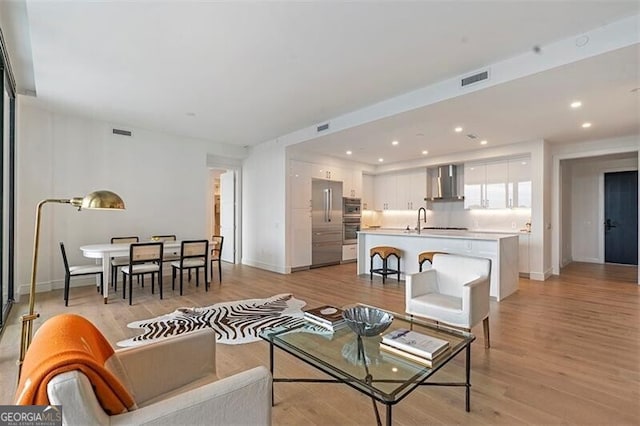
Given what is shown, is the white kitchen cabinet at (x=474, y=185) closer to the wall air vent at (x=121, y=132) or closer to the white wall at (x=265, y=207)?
the white wall at (x=265, y=207)

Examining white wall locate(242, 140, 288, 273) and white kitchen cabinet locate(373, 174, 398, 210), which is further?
white kitchen cabinet locate(373, 174, 398, 210)

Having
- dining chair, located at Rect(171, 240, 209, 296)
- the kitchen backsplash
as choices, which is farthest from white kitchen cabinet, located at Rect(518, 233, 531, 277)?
dining chair, located at Rect(171, 240, 209, 296)

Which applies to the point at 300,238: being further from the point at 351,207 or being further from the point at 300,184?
the point at 351,207

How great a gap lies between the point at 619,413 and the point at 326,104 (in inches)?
174

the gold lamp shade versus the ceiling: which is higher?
the ceiling

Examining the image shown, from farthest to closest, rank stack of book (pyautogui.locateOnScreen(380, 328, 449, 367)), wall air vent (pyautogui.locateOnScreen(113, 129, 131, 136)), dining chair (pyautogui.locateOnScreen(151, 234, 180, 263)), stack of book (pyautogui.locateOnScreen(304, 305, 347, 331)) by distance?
wall air vent (pyautogui.locateOnScreen(113, 129, 131, 136)) < dining chair (pyautogui.locateOnScreen(151, 234, 180, 263)) < stack of book (pyautogui.locateOnScreen(304, 305, 347, 331)) < stack of book (pyautogui.locateOnScreen(380, 328, 449, 367))

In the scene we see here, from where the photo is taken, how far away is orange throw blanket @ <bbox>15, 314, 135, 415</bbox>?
890 millimetres

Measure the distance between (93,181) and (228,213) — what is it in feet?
10.5

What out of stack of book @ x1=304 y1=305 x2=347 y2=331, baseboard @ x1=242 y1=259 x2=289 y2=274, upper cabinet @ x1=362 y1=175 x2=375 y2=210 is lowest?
baseboard @ x1=242 y1=259 x2=289 y2=274

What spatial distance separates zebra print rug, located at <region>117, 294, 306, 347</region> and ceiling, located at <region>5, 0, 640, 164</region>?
2.76 metres

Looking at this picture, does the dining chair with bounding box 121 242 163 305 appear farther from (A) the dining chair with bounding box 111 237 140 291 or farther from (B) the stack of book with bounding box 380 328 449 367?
(B) the stack of book with bounding box 380 328 449 367

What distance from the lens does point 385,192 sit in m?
9.16

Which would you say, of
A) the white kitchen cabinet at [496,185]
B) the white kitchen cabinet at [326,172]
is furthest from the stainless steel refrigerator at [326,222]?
the white kitchen cabinet at [496,185]

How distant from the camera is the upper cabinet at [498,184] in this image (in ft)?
21.2
